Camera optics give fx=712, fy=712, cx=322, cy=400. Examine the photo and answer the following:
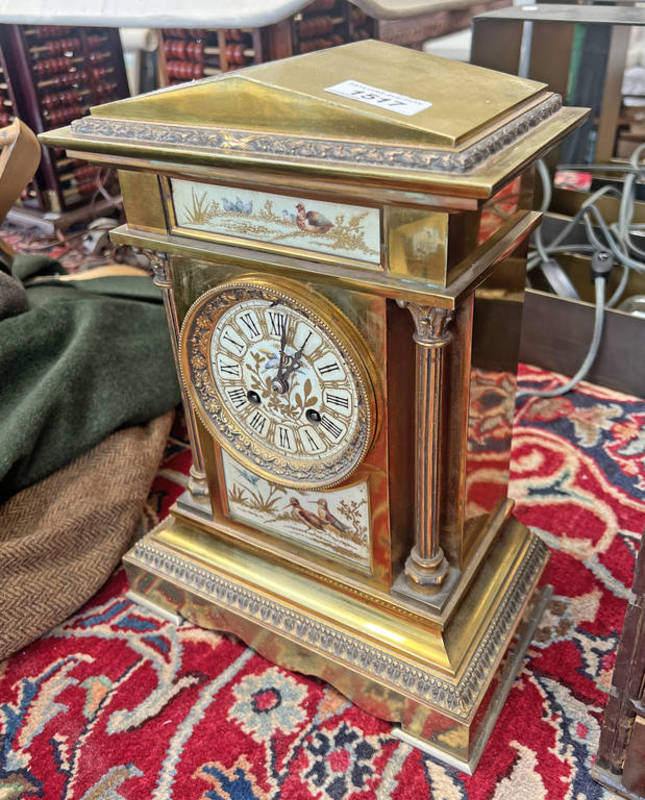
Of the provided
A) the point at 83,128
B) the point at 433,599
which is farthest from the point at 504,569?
the point at 83,128

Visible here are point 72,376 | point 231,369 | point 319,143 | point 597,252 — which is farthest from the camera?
point 597,252

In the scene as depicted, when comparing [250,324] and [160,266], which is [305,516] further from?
[160,266]

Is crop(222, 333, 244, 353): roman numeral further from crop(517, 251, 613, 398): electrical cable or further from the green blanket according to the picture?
crop(517, 251, 613, 398): electrical cable

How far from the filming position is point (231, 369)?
93cm

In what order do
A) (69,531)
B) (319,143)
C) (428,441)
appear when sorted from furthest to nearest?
(69,531), (428,441), (319,143)

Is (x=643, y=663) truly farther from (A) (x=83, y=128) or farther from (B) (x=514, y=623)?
(A) (x=83, y=128)

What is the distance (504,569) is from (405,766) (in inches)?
11.9

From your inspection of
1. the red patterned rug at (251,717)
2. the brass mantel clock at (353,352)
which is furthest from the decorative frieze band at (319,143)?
the red patterned rug at (251,717)

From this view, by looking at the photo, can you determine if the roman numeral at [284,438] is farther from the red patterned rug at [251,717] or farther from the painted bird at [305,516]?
the red patterned rug at [251,717]

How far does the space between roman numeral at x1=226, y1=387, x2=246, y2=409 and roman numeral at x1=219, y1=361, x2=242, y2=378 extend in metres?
0.02

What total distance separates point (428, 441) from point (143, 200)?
451 mm

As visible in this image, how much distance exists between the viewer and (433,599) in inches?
35.9

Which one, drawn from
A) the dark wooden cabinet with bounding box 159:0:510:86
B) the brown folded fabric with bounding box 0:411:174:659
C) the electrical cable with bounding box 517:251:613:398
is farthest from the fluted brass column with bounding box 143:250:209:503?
the dark wooden cabinet with bounding box 159:0:510:86

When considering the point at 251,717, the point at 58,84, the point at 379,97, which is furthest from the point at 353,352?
the point at 58,84
